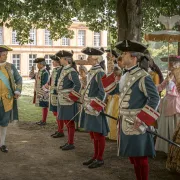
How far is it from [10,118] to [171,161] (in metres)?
3.21

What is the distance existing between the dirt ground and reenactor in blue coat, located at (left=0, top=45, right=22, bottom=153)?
23.7 inches

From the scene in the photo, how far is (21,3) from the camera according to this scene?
1078 centimetres

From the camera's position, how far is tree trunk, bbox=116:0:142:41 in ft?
28.8

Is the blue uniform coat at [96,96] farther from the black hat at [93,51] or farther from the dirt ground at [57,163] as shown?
the dirt ground at [57,163]

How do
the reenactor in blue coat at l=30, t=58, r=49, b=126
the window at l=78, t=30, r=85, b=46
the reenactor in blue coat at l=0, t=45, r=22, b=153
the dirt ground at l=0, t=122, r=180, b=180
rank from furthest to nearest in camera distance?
the window at l=78, t=30, r=85, b=46 < the reenactor in blue coat at l=30, t=58, r=49, b=126 < the reenactor in blue coat at l=0, t=45, r=22, b=153 < the dirt ground at l=0, t=122, r=180, b=180

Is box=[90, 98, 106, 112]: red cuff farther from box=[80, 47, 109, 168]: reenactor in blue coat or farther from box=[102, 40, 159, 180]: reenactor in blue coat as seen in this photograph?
box=[102, 40, 159, 180]: reenactor in blue coat

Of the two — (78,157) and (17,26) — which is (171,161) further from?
(17,26)

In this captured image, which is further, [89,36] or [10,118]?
[89,36]

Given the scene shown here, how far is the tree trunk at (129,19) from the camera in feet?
28.8

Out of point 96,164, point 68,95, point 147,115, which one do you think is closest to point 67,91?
point 68,95

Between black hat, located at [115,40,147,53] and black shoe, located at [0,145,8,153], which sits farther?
black shoe, located at [0,145,8,153]

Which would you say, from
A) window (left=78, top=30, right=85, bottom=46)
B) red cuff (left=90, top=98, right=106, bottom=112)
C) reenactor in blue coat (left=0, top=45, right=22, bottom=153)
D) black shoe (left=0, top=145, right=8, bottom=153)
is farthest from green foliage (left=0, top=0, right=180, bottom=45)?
window (left=78, top=30, right=85, bottom=46)

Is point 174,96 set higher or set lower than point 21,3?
lower

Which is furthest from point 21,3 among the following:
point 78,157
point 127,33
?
point 78,157
